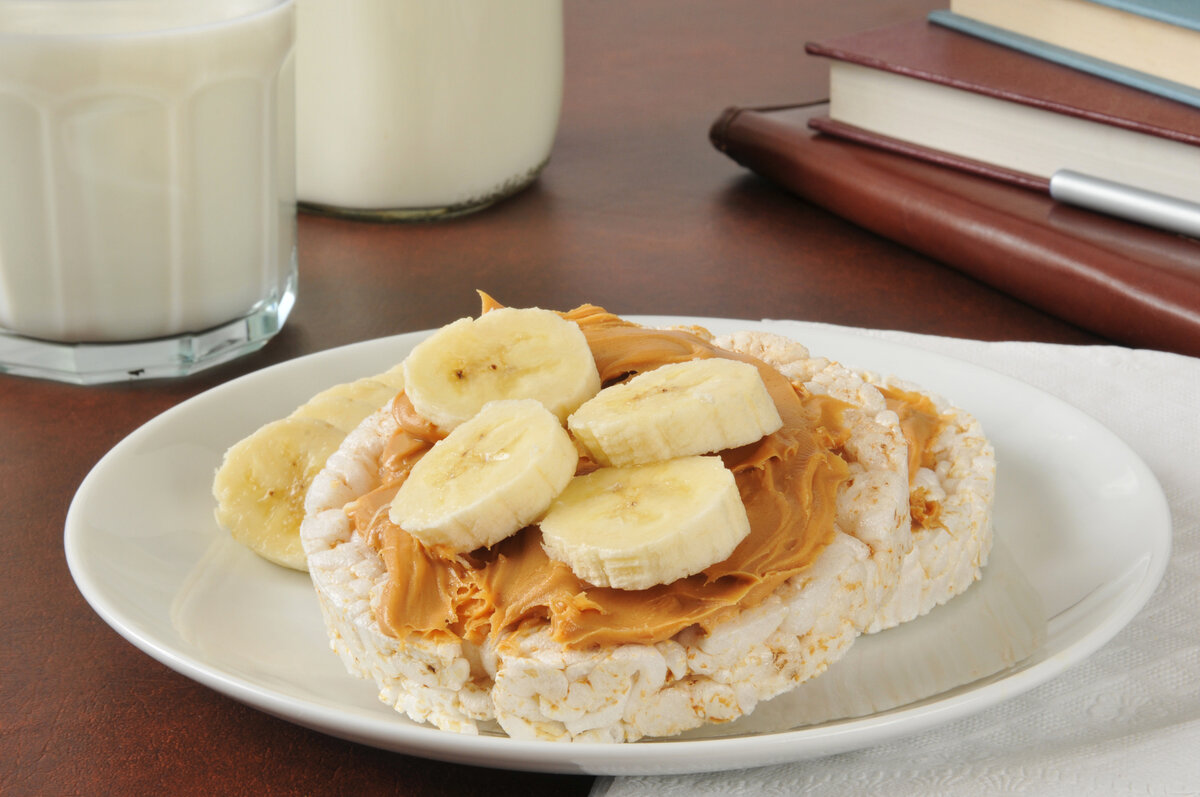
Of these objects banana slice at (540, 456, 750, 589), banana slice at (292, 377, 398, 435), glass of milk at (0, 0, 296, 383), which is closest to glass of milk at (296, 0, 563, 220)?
glass of milk at (0, 0, 296, 383)

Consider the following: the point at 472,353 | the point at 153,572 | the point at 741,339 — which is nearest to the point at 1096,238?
the point at 741,339

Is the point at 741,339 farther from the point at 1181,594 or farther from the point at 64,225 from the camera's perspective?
the point at 64,225

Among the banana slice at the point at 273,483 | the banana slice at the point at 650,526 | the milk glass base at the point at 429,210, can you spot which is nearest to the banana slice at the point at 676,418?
the banana slice at the point at 650,526

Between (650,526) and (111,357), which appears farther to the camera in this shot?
(111,357)

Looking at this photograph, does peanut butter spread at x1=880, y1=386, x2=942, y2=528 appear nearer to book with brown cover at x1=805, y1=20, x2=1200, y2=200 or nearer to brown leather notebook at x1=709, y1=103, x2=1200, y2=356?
brown leather notebook at x1=709, y1=103, x2=1200, y2=356

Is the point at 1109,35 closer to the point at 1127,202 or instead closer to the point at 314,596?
the point at 1127,202

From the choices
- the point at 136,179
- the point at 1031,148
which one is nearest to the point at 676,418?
the point at 136,179
